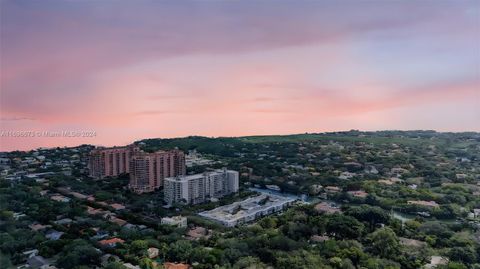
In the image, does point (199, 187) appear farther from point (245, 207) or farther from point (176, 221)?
point (176, 221)

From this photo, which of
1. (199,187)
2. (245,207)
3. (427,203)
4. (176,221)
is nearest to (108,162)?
(199,187)

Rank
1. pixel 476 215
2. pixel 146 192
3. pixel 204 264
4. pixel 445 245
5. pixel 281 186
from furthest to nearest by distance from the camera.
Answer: pixel 281 186 → pixel 146 192 → pixel 476 215 → pixel 445 245 → pixel 204 264

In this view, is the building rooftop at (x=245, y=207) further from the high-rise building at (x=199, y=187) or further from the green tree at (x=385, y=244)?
the green tree at (x=385, y=244)

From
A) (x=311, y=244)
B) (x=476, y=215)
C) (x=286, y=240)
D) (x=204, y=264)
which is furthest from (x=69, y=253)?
(x=476, y=215)

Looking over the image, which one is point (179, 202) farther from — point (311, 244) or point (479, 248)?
point (479, 248)

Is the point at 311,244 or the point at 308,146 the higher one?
the point at 308,146

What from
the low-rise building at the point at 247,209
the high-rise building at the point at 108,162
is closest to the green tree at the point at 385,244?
the low-rise building at the point at 247,209
